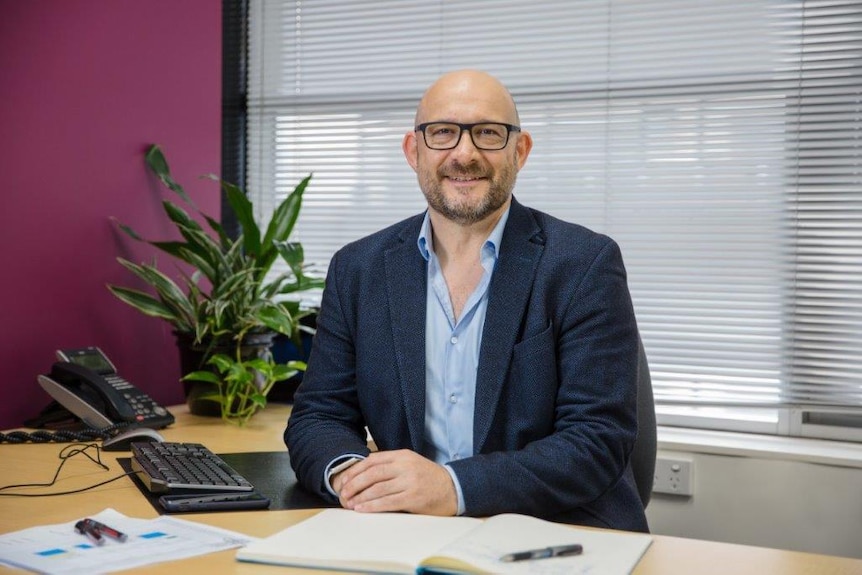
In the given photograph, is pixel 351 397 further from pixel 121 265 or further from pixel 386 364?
pixel 121 265

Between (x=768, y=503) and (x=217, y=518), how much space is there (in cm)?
172

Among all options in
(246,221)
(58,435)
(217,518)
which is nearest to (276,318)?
(246,221)

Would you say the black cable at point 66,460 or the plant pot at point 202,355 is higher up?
the plant pot at point 202,355

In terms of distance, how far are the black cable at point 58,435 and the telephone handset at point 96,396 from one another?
3 cm

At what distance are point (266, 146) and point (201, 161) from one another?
18.7 inches

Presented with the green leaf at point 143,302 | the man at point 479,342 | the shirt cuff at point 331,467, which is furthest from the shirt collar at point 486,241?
the green leaf at point 143,302

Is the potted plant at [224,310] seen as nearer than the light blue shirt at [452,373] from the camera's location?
No

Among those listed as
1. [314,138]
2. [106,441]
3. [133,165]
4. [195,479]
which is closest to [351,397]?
[195,479]

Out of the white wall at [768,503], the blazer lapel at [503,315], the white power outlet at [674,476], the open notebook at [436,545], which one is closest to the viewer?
the open notebook at [436,545]

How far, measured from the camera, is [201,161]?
3.02 m

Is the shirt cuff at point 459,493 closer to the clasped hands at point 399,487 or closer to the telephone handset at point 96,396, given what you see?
the clasped hands at point 399,487

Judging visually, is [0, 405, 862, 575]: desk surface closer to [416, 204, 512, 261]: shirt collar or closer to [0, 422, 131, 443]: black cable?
[0, 422, 131, 443]: black cable

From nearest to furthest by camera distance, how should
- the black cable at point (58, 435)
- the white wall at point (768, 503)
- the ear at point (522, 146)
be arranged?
the ear at point (522, 146) < the black cable at point (58, 435) < the white wall at point (768, 503)

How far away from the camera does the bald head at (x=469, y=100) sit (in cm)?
187
